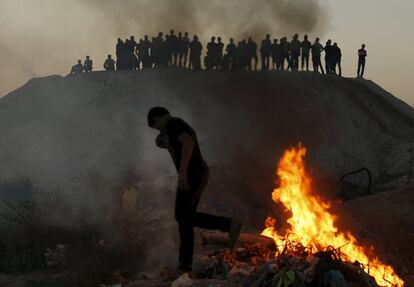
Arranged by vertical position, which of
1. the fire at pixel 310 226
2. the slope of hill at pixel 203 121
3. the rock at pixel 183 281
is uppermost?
the slope of hill at pixel 203 121

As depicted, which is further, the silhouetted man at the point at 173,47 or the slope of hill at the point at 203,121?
the silhouetted man at the point at 173,47

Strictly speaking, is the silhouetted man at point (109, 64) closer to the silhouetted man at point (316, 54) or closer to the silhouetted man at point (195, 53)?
the silhouetted man at point (195, 53)

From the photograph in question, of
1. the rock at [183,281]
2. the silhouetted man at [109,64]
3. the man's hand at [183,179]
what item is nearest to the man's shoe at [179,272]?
the rock at [183,281]

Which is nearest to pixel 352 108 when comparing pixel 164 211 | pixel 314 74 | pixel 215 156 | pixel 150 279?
pixel 314 74

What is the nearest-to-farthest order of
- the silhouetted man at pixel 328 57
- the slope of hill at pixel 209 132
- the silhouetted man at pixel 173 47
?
the slope of hill at pixel 209 132, the silhouetted man at pixel 173 47, the silhouetted man at pixel 328 57

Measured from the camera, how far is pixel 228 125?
19.5 meters

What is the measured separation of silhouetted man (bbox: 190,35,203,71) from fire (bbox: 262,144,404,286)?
1399 centimetres

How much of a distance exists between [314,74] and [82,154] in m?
10.0

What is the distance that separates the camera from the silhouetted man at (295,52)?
22.5 meters

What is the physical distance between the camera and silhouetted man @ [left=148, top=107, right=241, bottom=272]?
5.98m

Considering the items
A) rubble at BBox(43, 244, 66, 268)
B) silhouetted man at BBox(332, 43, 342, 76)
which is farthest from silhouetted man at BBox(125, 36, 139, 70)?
rubble at BBox(43, 244, 66, 268)

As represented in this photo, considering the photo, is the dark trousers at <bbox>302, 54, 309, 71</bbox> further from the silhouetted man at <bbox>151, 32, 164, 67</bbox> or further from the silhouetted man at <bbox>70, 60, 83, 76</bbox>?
the silhouetted man at <bbox>70, 60, 83, 76</bbox>

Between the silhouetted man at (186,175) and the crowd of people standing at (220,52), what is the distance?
53.8 ft

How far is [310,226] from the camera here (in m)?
8.05
